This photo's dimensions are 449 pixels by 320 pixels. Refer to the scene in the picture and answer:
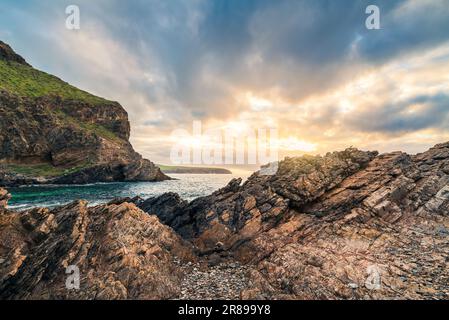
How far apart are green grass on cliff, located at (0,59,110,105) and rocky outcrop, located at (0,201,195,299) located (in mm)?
153542

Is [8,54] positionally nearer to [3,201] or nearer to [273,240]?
[3,201]

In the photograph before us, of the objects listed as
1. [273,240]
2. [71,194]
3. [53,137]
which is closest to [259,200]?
[273,240]

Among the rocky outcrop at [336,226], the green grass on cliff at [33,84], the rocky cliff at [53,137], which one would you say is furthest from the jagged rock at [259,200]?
the green grass on cliff at [33,84]

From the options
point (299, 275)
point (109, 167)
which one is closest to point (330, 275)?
point (299, 275)

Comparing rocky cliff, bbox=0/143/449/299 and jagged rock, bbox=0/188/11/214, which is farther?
jagged rock, bbox=0/188/11/214

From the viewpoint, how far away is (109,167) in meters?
124

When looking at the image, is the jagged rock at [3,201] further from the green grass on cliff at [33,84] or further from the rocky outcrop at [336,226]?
the green grass on cliff at [33,84]

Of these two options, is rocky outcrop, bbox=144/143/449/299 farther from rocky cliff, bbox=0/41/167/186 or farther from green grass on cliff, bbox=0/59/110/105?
green grass on cliff, bbox=0/59/110/105

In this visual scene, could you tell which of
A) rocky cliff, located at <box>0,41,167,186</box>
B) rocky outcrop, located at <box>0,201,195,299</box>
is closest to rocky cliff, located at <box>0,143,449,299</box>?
rocky outcrop, located at <box>0,201,195,299</box>

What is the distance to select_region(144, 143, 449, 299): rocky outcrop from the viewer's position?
16.0m

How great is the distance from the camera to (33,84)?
147375 millimetres

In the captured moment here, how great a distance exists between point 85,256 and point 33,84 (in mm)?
186643
